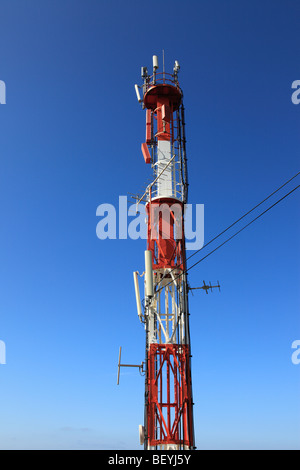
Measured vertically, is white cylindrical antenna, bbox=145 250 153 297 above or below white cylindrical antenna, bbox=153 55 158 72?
below

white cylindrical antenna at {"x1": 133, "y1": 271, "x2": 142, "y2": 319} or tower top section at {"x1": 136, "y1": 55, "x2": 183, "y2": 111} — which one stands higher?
tower top section at {"x1": 136, "y1": 55, "x2": 183, "y2": 111}

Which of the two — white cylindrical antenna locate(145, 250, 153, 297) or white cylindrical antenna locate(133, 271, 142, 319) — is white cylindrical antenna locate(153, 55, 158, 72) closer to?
white cylindrical antenna locate(145, 250, 153, 297)

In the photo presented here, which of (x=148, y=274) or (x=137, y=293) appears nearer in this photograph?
(x=148, y=274)

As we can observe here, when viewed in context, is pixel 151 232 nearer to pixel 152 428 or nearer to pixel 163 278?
pixel 163 278

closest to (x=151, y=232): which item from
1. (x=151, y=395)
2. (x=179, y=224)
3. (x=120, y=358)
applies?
(x=179, y=224)

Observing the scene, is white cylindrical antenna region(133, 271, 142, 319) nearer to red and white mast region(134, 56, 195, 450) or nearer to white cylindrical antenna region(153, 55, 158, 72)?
red and white mast region(134, 56, 195, 450)

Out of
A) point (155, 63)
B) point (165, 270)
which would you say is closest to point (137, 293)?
point (165, 270)

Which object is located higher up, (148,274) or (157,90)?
(157,90)

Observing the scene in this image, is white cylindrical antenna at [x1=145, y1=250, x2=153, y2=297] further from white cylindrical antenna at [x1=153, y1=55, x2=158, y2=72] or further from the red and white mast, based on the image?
white cylindrical antenna at [x1=153, y1=55, x2=158, y2=72]

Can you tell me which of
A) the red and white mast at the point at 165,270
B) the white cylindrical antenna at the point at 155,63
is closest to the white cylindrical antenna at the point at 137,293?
the red and white mast at the point at 165,270

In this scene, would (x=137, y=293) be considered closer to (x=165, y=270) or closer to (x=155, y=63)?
(x=165, y=270)

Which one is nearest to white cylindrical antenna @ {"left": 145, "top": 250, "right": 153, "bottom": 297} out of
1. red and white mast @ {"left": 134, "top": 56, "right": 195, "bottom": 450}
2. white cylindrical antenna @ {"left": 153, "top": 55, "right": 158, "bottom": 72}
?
red and white mast @ {"left": 134, "top": 56, "right": 195, "bottom": 450}

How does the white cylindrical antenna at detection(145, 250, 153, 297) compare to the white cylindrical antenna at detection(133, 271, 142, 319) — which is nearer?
the white cylindrical antenna at detection(145, 250, 153, 297)
